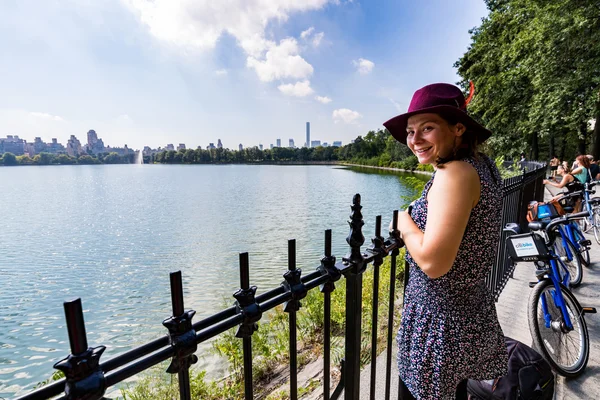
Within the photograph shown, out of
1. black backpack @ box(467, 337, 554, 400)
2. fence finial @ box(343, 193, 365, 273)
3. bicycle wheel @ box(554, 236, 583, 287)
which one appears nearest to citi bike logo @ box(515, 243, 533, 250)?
black backpack @ box(467, 337, 554, 400)

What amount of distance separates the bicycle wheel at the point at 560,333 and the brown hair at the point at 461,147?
1.92 m

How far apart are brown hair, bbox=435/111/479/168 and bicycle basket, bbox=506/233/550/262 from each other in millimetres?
1774

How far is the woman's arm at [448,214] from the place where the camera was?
116cm

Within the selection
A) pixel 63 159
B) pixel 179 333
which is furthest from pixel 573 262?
pixel 63 159

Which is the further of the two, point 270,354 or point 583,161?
point 583,161

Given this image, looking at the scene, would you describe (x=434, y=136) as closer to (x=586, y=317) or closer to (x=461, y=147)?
(x=461, y=147)

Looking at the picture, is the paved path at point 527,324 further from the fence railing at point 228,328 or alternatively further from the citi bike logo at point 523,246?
the fence railing at point 228,328

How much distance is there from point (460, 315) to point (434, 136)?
760 millimetres

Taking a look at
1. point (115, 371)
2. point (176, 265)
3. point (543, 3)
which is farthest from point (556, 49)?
point (115, 371)

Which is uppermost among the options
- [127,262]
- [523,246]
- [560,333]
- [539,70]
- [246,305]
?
[539,70]

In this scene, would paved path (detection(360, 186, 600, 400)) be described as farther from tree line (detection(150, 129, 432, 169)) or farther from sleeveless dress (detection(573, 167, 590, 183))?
tree line (detection(150, 129, 432, 169))

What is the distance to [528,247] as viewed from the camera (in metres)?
2.63

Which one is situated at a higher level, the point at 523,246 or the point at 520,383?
the point at 523,246

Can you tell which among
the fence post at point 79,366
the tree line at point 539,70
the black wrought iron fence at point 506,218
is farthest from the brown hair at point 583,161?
the fence post at point 79,366
